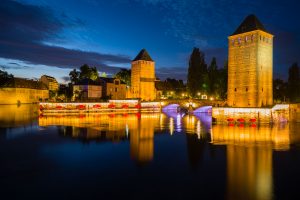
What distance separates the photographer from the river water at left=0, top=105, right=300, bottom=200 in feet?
31.4

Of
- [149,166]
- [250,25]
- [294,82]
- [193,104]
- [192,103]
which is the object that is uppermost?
[250,25]

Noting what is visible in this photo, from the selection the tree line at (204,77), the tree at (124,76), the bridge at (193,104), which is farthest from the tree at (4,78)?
the tree line at (204,77)

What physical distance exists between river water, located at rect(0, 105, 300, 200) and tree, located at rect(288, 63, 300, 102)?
22906 mm

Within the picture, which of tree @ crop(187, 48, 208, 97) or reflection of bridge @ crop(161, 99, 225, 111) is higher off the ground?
tree @ crop(187, 48, 208, 97)

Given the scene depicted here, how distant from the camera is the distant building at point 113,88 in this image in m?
60.9

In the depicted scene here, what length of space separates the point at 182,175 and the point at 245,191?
2922 millimetres

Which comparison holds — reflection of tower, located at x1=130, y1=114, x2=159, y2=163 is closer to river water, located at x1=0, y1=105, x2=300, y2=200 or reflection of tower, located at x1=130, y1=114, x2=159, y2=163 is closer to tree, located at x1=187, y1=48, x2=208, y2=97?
river water, located at x1=0, y1=105, x2=300, y2=200

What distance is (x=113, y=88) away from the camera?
62.7 m

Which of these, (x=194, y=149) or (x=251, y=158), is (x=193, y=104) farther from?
(x=251, y=158)

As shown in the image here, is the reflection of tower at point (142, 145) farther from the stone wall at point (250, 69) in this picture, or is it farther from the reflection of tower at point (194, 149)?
the stone wall at point (250, 69)

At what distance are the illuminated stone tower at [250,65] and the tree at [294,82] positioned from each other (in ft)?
41.7

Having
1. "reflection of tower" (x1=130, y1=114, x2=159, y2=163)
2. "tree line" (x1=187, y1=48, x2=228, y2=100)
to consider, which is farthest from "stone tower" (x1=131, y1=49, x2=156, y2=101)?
"reflection of tower" (x1=130, y1=114, x2=159, y2=163)

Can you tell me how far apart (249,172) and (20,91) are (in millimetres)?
74723

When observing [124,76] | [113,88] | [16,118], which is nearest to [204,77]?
[113,88]
